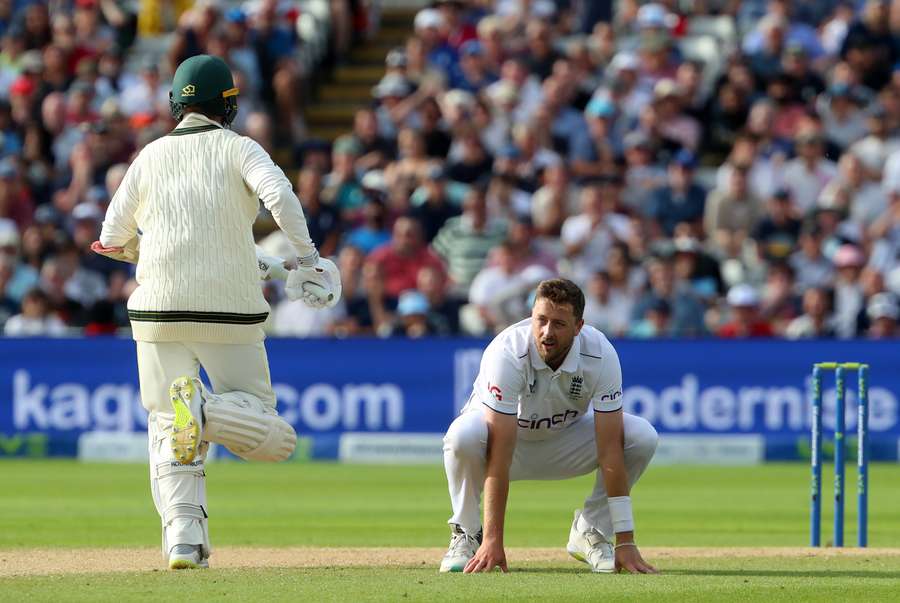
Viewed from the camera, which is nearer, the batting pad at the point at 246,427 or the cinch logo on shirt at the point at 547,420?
the batting pad at the point at 246,427

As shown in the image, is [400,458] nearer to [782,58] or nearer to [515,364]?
[782,58]

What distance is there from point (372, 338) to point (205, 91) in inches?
288

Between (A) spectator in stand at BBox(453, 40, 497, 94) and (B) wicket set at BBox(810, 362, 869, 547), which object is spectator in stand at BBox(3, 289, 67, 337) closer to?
(A) spectator in stand at BBox(453, 40, 497, 94)

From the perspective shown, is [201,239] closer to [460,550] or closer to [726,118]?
[460,550]

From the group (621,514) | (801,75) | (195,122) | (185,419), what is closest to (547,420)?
(621,514)

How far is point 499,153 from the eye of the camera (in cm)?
1650

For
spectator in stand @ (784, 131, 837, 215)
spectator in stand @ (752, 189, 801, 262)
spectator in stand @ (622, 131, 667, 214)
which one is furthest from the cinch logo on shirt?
spectator in stand @ (784, 131, 837, 215)

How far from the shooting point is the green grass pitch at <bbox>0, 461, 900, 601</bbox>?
21.1 ft

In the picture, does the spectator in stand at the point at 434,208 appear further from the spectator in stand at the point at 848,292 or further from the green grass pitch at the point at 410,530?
the spectator in stand at the point at 848,292

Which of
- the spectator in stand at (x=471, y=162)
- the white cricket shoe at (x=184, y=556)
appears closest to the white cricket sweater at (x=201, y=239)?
the white cricket shoe at (x=184, y=556)

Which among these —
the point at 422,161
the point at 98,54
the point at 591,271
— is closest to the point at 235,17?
the point at 98,54

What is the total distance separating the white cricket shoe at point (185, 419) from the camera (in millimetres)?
6715

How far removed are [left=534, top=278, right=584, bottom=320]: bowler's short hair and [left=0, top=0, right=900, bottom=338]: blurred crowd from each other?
7.76 meters

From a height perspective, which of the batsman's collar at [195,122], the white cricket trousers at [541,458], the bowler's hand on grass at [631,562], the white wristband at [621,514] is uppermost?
the batsman's collar at [195,122]
